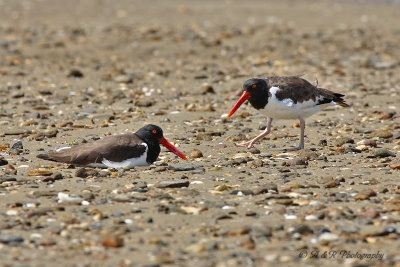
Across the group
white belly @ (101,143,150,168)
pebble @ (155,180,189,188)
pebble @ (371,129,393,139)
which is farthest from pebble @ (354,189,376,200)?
pebble @ (371,129,393,139)

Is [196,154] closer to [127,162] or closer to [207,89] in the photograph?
[127,162]

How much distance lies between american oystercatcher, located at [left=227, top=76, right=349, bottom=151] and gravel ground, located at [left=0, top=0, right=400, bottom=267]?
1.55ft

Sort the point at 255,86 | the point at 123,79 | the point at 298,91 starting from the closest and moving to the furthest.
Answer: the point at 255,86
the point at 298,91
the point at 123,79

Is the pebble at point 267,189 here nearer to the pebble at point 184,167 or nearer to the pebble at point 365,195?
the pebble at point 365,195

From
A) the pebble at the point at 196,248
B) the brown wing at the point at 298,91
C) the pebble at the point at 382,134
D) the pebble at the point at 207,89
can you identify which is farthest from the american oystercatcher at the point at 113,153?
the pebble at the point at 207,89

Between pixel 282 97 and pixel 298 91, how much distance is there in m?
0.30

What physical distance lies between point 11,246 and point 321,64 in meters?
10.5

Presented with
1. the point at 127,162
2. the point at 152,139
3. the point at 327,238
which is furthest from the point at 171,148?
the point at 327,238

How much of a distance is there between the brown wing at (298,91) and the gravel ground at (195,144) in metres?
0.57

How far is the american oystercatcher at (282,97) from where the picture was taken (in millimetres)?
8094

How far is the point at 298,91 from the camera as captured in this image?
8281 millimetres

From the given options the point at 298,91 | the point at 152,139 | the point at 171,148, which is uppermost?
the point at 298,91

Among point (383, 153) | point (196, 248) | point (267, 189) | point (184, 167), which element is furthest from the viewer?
point (383, 153)

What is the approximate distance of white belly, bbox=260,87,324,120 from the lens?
810 cm
